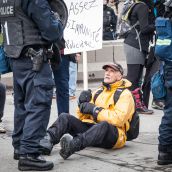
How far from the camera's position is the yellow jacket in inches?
227

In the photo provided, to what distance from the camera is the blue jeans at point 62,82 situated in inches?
258

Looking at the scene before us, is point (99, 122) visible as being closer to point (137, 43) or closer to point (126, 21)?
point (137, 43)

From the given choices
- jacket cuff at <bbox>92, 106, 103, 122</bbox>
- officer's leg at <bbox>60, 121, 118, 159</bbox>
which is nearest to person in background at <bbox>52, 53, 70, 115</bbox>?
jacket cuff at <bbox>92, 106, 103, 122</bbox>

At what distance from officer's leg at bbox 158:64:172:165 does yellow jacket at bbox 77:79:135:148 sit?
55cm

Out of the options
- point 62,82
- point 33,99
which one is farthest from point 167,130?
point 62,82

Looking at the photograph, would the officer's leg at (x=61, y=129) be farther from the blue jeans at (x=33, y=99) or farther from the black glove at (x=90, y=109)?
the blue jeans at (x=33, y=99)

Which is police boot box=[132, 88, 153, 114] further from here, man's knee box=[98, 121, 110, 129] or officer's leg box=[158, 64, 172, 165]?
officer's leg box=[158, 64, 172, 165]

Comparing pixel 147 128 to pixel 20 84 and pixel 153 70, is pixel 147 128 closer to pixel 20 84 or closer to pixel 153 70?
pixel 153 70

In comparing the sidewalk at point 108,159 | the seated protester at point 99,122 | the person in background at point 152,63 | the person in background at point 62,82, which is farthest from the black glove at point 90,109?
the person in background at point 152,63

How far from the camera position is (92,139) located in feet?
18.4

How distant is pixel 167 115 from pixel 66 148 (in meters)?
0.95

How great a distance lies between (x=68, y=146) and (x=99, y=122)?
0.50 meters

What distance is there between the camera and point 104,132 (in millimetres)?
5652

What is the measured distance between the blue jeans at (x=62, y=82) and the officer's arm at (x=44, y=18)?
58.6 inches
